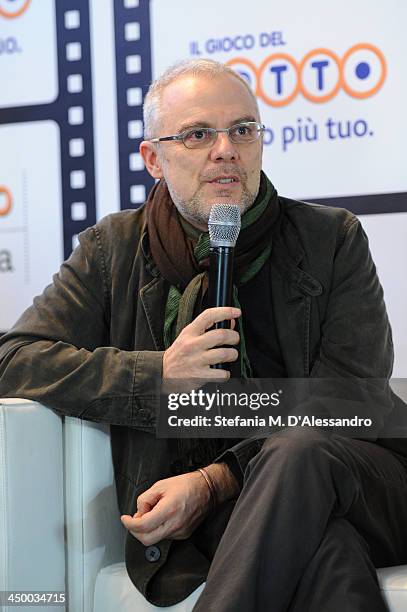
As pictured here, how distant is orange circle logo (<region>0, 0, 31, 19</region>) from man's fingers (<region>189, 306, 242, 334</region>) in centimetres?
191

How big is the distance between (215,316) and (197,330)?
74mm

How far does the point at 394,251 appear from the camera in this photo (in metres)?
2.96

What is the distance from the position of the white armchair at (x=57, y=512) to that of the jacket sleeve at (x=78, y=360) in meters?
0.05

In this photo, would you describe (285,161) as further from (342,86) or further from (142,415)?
(142,415)

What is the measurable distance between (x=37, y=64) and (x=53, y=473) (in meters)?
1.80

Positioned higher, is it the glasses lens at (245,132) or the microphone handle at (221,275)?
the glasses lens at (245,132)

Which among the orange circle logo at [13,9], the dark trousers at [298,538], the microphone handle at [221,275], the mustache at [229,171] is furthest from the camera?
the orange circle logo at [13,9]

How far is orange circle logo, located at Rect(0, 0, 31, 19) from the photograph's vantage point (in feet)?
11.0

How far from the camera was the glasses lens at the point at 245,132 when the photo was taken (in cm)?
206

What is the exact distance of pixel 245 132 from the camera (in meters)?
2.08

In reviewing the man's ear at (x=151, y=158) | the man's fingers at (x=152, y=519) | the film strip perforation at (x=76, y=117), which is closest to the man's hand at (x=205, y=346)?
the man's fingers at (x=152, y=519)

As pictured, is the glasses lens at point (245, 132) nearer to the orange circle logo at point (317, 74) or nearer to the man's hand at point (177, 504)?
the man's hand at point (177, 504)

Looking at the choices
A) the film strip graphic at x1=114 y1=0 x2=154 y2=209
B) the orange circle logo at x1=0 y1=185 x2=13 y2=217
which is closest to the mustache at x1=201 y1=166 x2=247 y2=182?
the film strip graphic at x1=114 y1=0 x2=154 y2=209

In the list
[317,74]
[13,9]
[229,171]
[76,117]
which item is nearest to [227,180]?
[229,171]
